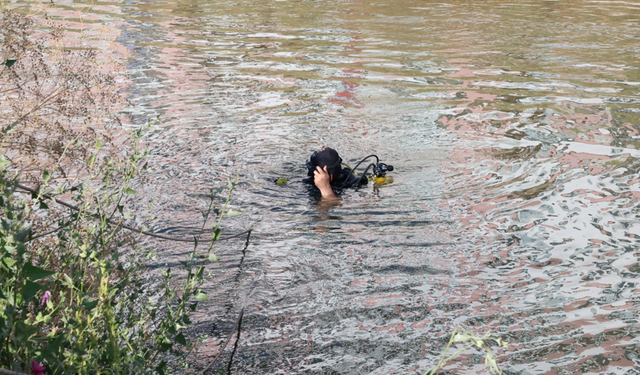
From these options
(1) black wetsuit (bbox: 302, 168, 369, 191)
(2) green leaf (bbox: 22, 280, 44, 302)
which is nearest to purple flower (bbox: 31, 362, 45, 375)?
(2) green leaf (bbox: 22, 280, 44, 302)

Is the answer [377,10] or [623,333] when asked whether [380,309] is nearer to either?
[623,333]

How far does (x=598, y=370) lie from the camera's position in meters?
3.42

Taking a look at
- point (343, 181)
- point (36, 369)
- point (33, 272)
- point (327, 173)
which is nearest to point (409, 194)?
point (343, 181)

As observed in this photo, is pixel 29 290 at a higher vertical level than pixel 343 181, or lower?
higher

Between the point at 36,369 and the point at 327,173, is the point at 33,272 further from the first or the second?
Answer: the point at 327,173

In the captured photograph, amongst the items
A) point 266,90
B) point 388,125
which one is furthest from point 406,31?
point 388,125

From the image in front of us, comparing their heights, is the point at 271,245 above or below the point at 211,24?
below

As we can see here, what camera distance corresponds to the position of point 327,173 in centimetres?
623

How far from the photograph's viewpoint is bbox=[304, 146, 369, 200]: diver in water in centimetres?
615

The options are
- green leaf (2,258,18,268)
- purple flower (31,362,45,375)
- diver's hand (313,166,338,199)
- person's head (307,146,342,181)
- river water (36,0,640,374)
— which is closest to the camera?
green leaf (2,258,18,268)

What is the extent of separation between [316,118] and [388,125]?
112cm

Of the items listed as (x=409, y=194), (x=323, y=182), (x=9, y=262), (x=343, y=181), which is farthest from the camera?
(x=343, y=181)

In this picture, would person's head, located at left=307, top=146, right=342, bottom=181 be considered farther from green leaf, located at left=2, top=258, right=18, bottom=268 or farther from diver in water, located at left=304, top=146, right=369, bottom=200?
green leaf, located at left=2, top=258, right=18, bottom=268

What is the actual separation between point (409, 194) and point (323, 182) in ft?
3.25
